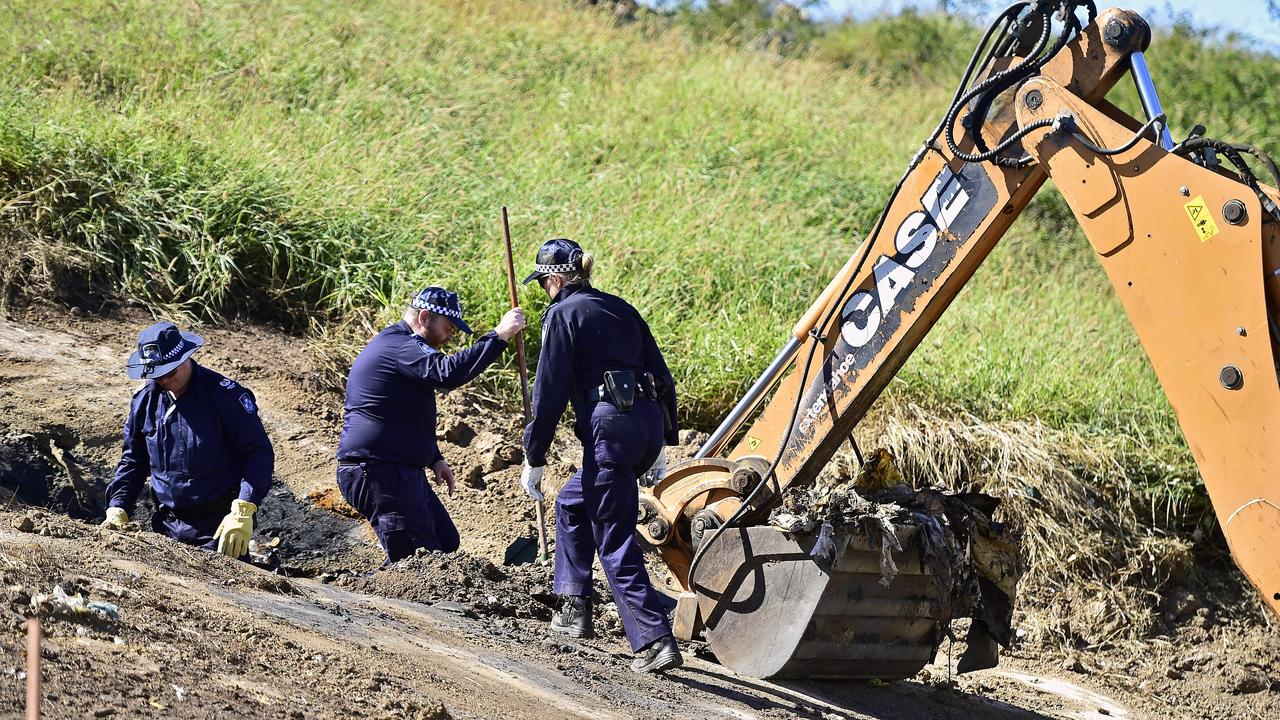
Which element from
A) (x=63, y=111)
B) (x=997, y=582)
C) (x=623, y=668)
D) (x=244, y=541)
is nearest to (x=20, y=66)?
(x=63, y=111)

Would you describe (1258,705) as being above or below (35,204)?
below

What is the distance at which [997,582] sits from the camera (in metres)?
5.53

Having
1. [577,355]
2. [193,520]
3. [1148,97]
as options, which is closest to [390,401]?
[193,520]

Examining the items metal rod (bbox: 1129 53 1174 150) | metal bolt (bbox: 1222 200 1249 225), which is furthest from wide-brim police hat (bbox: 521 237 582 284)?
metal bolt (bbox: 1222 200 1249 225)

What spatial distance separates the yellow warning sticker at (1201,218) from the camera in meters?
4.15

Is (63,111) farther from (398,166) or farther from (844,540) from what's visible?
(844,540)

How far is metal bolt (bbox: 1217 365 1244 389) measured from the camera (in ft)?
13.3

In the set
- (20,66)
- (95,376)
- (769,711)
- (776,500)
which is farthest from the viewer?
(20,66)

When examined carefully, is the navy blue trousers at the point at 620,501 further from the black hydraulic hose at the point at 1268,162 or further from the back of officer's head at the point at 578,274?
the black hydraulic hose at the point at 1268,162

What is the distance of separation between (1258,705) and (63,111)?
8.44m

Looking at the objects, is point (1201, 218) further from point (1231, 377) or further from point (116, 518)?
point (116, 518)

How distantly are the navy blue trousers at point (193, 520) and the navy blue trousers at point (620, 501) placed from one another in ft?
6.19

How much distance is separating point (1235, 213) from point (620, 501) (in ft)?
8.06

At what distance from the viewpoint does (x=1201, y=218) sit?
13.7 ft
